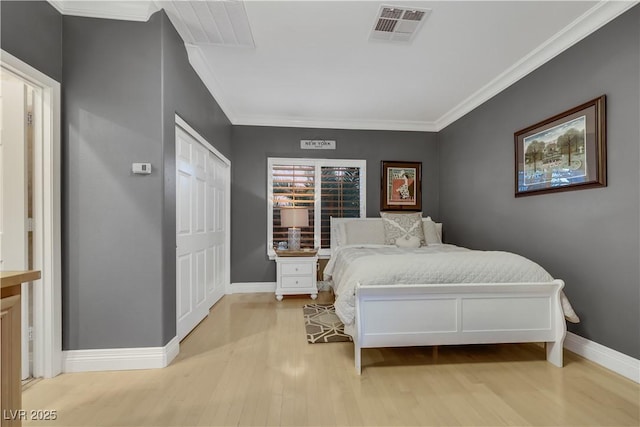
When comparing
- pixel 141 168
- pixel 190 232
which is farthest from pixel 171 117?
pixel 190 232

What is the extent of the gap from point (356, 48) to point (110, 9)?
190 cm

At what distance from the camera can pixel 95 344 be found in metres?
2.07

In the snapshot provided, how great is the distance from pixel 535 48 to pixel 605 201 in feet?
4.93

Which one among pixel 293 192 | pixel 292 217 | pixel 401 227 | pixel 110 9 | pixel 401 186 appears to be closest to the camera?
pixel 110 9

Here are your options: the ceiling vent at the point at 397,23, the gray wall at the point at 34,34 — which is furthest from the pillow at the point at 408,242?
the gray wall at the point at 34,34

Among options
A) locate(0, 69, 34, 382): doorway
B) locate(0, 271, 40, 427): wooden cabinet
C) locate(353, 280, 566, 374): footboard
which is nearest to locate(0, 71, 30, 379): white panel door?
locate(0, 69, 34, 382): doorway

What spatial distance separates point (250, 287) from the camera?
436cm

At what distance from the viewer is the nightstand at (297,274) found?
400 centimetres

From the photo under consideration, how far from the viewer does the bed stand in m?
2.10

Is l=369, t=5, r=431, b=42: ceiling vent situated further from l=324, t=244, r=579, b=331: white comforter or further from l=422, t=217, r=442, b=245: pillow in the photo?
l=422, t=217, r=442, b=245: pillow

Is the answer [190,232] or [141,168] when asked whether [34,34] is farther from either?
[190,232]

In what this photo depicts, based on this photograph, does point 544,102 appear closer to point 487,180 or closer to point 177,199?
point 487,180

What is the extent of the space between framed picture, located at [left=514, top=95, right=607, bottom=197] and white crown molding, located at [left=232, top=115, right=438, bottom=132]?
1.78m

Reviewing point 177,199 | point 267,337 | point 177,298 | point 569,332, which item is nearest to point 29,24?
point 177,199
